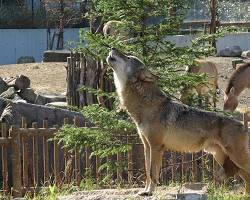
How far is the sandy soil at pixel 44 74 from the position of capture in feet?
73.9

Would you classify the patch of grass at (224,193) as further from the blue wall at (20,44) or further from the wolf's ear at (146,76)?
the blue wall at (20,44)

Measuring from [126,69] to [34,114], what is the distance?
5601 mm

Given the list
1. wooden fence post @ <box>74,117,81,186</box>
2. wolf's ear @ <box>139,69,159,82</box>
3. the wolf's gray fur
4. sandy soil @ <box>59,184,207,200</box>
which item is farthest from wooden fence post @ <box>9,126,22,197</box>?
wolf's ear @ <box>139,69,159,82</box>

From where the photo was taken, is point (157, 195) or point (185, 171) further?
point (185, 171)

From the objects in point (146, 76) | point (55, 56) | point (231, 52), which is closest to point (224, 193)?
point (146, 76)

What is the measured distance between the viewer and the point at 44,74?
85.0 feet

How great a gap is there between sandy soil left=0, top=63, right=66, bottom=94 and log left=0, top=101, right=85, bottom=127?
8.01m

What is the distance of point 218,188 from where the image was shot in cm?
848

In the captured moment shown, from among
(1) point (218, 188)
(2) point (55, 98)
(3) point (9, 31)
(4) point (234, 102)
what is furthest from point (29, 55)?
(1) point (218, 188)

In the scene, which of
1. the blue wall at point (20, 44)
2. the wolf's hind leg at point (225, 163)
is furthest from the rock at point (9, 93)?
the blue wall at point (20, 44)

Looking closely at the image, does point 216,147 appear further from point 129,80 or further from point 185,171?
point 185,171

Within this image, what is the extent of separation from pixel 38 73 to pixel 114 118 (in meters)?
17.2

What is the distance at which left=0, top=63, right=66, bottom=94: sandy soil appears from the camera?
22.5 m

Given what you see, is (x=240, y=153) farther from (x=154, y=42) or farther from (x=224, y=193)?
(x=154, y=42)
